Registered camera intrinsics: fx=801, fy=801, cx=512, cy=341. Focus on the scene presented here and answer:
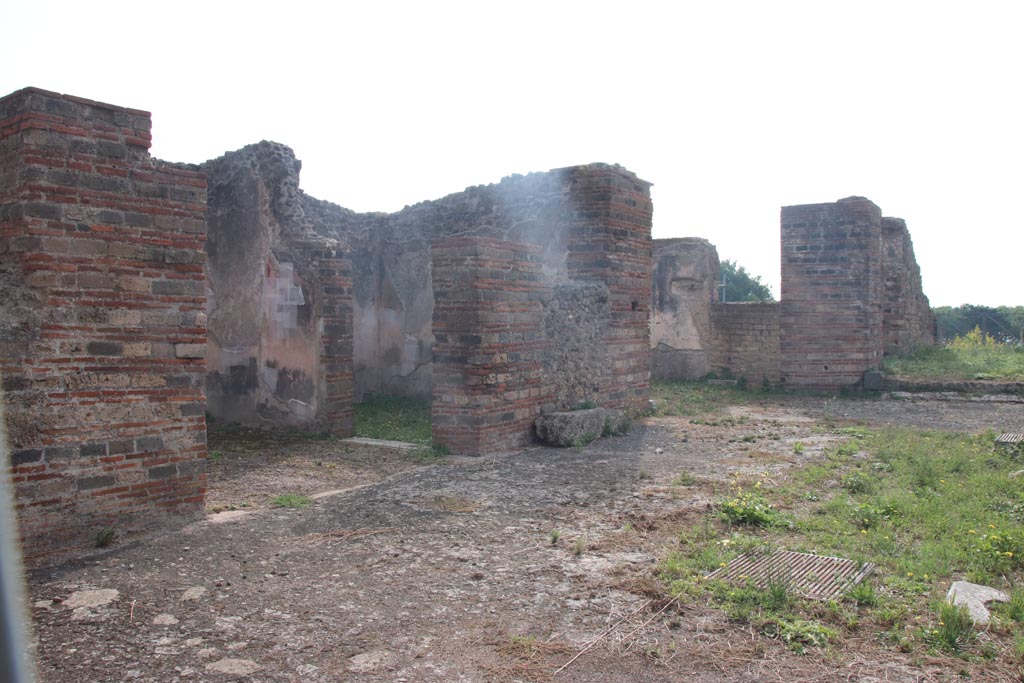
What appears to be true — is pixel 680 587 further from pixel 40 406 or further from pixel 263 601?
pixel 40 406

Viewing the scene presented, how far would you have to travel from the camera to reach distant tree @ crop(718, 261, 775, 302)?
34219mm

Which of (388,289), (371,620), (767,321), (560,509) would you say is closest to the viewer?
(371,620)

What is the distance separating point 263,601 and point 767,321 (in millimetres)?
13012

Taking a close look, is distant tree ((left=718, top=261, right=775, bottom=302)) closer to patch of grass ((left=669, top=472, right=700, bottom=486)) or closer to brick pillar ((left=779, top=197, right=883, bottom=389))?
A: brick pillar ((left=779, top=197, right=883, bottom=389))

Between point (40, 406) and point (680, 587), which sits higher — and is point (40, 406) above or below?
above

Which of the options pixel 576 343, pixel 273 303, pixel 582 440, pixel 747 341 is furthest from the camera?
pixel 747 341

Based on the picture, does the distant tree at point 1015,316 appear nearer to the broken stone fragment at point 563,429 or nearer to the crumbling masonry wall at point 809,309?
the crumbling masonry wall at point 809,309

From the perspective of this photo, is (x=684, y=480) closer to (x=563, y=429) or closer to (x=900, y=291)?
(x=563, y=429)

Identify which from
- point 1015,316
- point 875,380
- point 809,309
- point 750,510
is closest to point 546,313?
point 750,510

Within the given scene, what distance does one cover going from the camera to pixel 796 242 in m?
14.4

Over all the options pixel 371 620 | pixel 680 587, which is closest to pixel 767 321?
pixel 680 587

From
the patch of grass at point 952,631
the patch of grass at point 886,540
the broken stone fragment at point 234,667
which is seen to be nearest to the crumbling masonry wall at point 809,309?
the patch of grass at point 886,540

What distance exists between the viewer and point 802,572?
446 centimetres

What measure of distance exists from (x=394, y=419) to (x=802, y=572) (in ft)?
23.6
